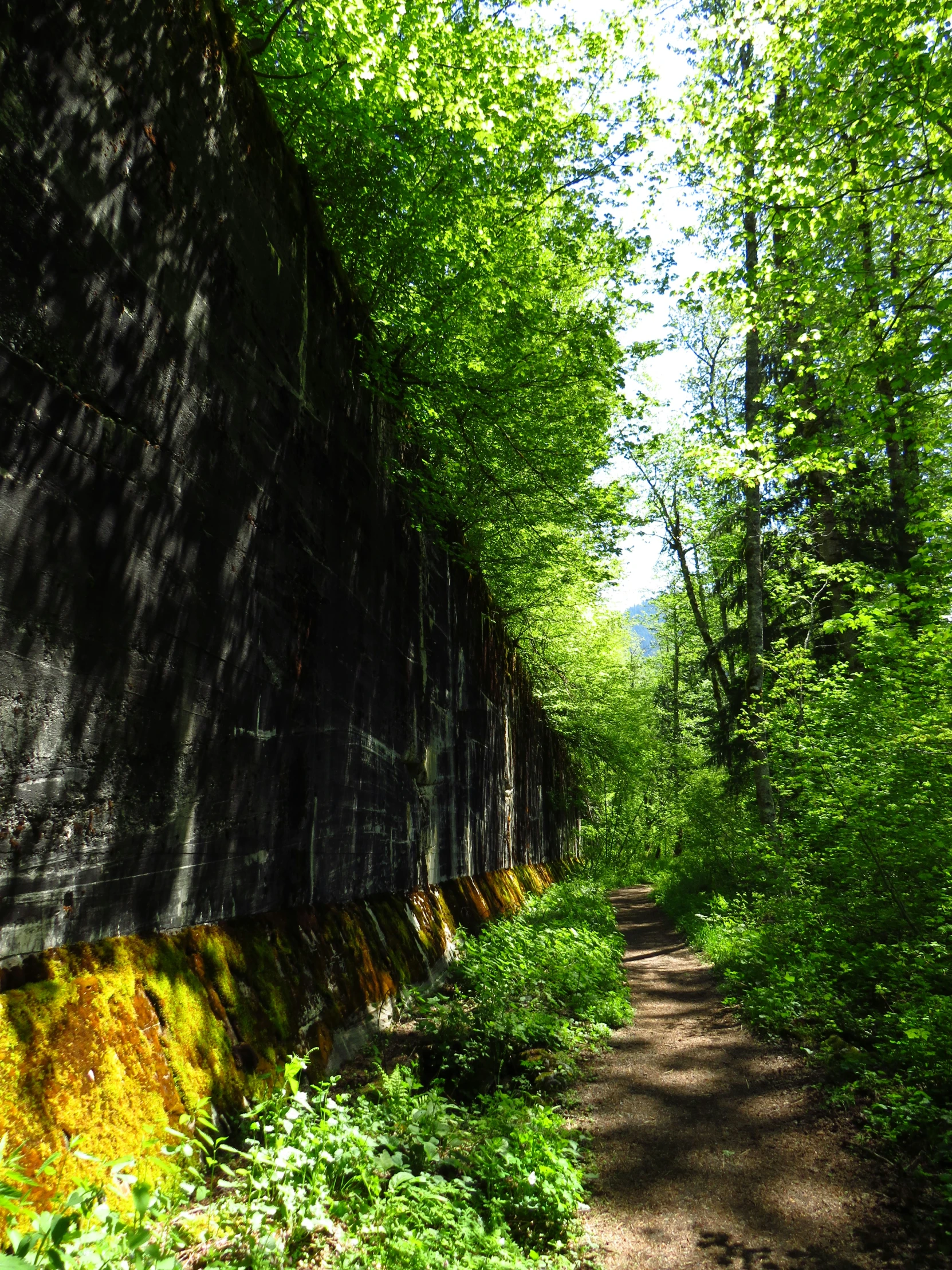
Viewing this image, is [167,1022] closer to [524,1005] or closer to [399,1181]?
[399,1181]

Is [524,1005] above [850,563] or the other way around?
the other way around

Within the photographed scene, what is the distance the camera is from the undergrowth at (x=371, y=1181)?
1.82 metres

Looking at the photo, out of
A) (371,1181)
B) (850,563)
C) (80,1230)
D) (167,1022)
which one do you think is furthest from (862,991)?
(850,563)

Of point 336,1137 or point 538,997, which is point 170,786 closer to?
point 336,1137

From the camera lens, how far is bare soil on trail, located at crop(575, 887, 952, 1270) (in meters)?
3.11

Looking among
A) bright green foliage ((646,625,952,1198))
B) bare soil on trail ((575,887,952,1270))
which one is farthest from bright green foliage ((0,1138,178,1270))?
bright green foliage ((646,625,952,1198))

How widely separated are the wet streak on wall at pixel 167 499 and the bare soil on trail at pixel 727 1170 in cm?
235

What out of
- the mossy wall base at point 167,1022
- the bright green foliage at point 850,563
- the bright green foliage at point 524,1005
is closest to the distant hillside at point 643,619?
Result: the bright green foliage at point 850,563

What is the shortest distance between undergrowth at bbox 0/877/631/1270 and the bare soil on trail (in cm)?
30

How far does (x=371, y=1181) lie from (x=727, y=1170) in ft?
7.94

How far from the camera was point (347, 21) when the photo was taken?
14.4 ft

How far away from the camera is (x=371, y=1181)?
2576mm

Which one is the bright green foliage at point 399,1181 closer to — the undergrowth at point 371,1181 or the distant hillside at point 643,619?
the undergrowth at point 371,1181

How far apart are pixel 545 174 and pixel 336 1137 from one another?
30.0 feet
